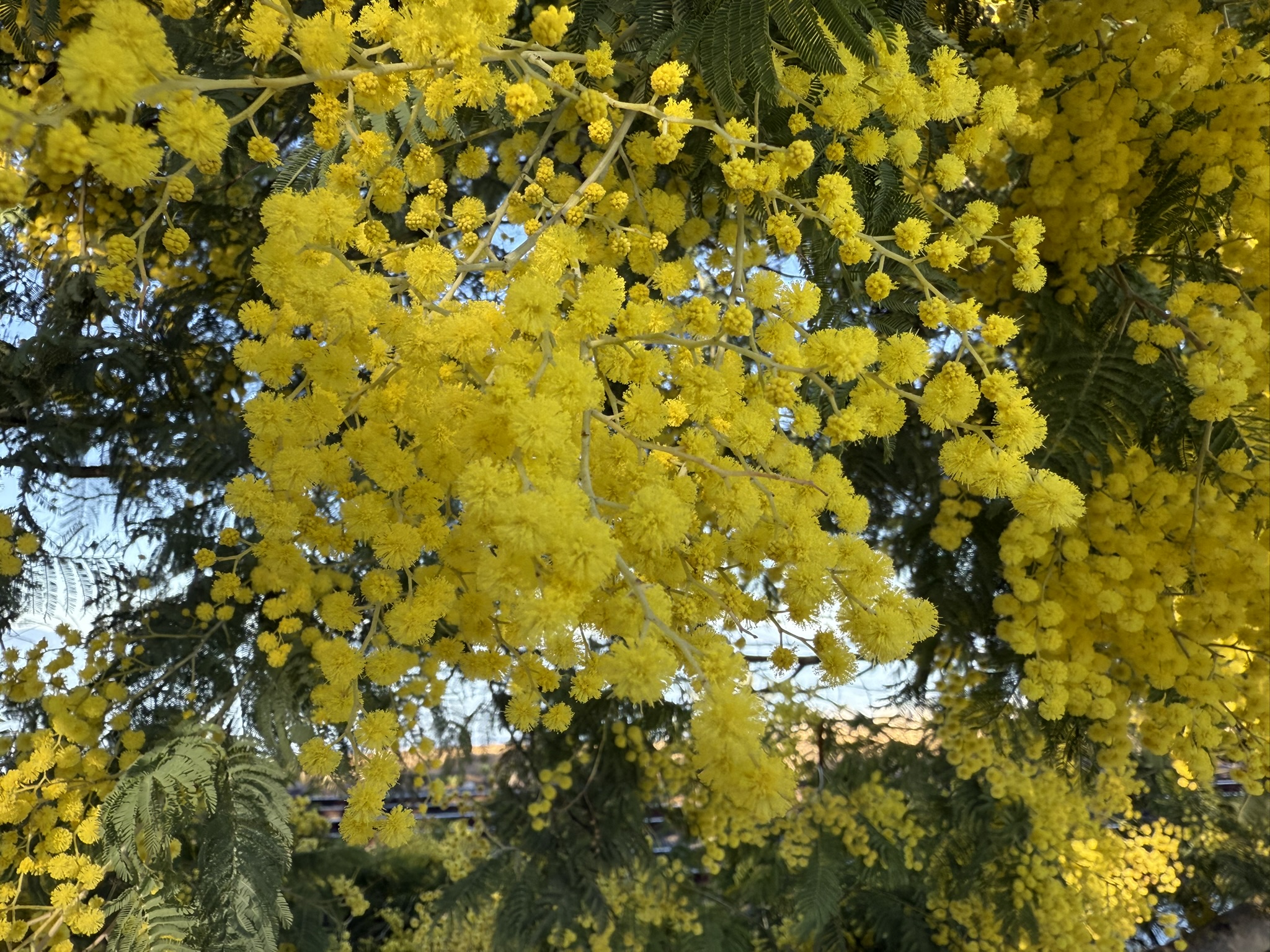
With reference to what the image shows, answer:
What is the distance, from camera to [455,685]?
8.02 feet

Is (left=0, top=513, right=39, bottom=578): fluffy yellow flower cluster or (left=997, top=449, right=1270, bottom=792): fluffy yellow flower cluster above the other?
(left=0, top=513, right=39, bottom=578): fluffy yellow flower cluster

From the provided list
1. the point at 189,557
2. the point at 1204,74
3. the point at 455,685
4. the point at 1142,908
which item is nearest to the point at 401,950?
the point at 455,685

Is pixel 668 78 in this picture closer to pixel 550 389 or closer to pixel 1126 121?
pixel 550 389

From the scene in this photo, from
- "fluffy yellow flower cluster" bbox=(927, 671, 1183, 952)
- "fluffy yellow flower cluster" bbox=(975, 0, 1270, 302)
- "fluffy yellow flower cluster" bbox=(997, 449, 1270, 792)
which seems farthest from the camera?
"fluffy yellow flower cluster" bbox=(927, 671, 1183, 952)

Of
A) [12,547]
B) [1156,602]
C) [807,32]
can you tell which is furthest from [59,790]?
[1156,602]

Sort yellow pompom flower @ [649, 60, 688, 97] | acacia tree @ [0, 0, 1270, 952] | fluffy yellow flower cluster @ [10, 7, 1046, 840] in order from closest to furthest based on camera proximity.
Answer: fluffy yellow flower cluster @ [10, 7, 1046, 840] → acacia tree @ [0, 0, 1270, 952] → yellow pompom flower @ [649, 60, 688, 97]

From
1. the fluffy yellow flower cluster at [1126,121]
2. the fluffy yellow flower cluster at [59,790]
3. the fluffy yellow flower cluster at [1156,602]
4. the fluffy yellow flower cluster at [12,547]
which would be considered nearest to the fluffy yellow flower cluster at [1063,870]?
the fluffy yellow flower cluster at [1156,602]

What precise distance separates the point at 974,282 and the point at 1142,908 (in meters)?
2.54

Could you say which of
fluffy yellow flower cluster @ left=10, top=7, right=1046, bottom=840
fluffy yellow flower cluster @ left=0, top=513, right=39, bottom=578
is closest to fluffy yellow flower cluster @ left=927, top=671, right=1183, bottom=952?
fluffy yellow flower cluster @ left=10, top=7, right=1046, bottom=840

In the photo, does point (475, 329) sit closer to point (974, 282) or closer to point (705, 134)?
point (705, 134)

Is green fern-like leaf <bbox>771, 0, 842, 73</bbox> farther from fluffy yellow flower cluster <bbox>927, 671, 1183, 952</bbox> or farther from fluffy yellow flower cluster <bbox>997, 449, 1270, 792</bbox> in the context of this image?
fluffy yellow flower cluster <bbox>927, 671, 1183, 952</bbox>

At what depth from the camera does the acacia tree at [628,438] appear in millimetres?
840

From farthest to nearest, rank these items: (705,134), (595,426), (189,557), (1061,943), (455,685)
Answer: (1061,943) → (455,685) → (189,557) → (705,134) → (595,426)

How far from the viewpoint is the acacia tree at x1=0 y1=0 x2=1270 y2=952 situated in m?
0.84
